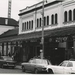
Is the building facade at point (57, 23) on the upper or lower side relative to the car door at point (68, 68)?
upper

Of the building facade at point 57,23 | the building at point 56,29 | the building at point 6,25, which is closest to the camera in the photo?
the building at point 56,29

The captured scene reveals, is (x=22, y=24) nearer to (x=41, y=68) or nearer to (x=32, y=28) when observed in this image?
(x=32, y=28)

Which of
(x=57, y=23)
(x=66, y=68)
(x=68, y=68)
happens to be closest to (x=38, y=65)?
(x=66, y=68)

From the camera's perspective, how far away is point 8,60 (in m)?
27.0

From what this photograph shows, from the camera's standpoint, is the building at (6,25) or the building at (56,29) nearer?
the building at (56,29)

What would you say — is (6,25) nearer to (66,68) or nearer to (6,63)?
(6,63)

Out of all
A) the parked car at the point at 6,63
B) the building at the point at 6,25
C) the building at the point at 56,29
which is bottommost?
the parked car at the point at 6,63

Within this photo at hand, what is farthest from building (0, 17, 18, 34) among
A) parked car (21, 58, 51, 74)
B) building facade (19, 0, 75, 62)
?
parked car (21, 58, 51, 74)

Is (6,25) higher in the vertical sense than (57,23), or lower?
higher

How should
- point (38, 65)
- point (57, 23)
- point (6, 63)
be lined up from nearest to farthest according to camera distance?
point (38, 65) < point (6, 63) < point (57, 23)

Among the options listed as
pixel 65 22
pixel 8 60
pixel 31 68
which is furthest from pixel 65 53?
pixel 31 68

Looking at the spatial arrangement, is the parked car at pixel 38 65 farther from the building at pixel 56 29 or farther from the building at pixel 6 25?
the building at pixel 6 25

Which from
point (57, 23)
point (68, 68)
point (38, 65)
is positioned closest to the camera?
point (68, 68)

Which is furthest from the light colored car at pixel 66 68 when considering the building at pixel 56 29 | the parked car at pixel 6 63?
the parked car at pixel 6 63
